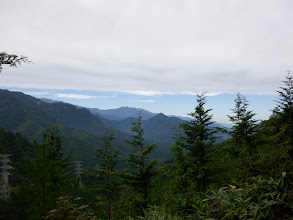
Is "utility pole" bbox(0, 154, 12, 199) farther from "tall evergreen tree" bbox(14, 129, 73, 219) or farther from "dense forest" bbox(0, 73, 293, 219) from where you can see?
"tall evergreen tree" bbox(14, 129, 73, 219)

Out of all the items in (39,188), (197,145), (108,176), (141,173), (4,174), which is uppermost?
(197,145)

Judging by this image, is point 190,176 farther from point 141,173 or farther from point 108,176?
point 108,176

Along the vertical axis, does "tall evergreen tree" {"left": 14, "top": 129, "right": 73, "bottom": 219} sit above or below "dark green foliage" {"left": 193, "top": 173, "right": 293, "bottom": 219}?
below

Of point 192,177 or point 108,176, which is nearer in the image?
point 192,177

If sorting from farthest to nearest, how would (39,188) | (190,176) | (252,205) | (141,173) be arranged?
(141,173) → (190,176) → (39,188) → (252,205)

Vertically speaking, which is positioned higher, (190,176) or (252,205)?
(252,205)

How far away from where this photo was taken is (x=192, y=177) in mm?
12664

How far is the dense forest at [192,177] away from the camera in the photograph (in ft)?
8.39

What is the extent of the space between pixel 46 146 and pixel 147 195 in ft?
A: 27.3

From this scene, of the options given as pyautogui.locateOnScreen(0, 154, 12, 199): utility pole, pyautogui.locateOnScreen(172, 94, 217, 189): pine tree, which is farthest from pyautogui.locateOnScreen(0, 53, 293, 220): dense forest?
pyautogui.locateOnScreen(0, 154, 12, 199): utility pole

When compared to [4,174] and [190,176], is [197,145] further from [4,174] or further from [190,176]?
[4,174]

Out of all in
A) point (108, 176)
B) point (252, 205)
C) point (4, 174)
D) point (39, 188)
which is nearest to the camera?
point (252, 205)

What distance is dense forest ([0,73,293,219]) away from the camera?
2.56 meters

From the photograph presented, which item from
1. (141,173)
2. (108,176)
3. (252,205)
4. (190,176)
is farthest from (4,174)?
(252,205)
